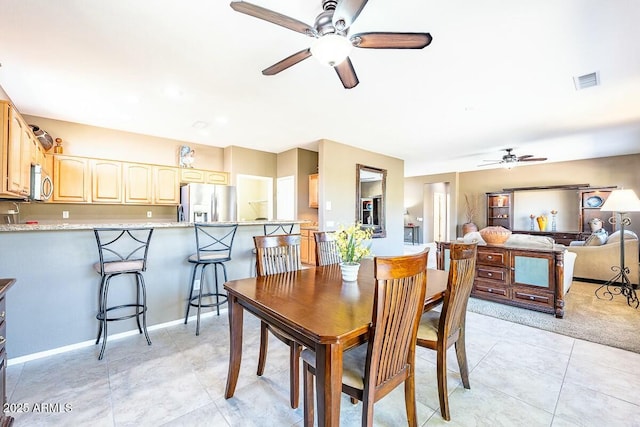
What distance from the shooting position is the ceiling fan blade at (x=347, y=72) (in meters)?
2.02

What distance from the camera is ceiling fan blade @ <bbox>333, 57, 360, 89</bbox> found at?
2022mm

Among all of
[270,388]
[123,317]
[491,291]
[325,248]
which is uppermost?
[325,248]

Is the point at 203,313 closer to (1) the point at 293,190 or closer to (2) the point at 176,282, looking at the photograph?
(2) the point at 176,282

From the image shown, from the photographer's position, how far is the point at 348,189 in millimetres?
5352

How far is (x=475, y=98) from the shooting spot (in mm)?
3238

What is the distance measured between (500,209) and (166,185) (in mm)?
8478

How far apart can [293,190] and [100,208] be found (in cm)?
329

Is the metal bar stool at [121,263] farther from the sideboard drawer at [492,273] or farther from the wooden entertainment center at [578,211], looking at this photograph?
the wooden entertainment center at [578,211]

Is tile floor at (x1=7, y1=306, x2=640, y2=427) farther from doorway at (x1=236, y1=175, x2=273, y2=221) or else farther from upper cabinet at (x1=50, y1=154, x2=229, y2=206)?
doorway at (x1=236, y1=175, x2=273, y2=221)

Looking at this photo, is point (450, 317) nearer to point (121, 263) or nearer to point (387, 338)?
point (387, 338)

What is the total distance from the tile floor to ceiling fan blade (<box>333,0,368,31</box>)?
227 centimetres

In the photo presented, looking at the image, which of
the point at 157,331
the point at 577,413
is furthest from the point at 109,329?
the point at 577,413

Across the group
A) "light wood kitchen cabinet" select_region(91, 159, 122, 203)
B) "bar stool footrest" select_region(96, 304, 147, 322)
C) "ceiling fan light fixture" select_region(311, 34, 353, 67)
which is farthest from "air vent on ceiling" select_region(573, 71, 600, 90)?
"light wood kitchen cabinet" select_region(91, 159, 122, 203)

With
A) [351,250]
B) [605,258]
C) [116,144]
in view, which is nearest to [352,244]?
[351,250]
